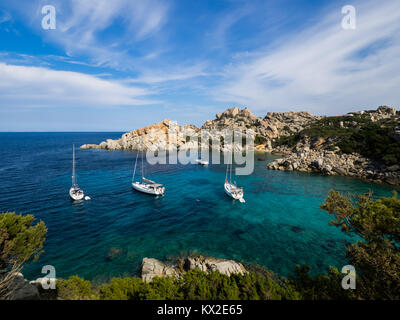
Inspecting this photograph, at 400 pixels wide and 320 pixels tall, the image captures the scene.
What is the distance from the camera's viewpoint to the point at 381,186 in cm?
3716

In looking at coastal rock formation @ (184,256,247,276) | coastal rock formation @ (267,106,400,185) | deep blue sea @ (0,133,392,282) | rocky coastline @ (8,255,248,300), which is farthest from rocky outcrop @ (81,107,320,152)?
coastal rock formation @ (184,256,247,276)

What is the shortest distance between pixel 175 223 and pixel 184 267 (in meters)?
8.18

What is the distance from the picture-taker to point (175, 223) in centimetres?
2266

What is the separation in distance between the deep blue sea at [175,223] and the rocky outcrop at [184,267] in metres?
1.52

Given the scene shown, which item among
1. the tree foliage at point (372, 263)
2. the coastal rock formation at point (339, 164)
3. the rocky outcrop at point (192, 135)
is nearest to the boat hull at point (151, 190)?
the tree foliage at point (372, 263)

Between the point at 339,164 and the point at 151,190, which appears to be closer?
the point at 151,190

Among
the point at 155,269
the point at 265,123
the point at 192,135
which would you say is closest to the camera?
the point at 155,269

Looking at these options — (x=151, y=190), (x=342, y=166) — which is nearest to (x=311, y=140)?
(x=342, y=166)

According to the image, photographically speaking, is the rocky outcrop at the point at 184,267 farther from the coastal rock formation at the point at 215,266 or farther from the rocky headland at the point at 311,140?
the rocky headland at the point at 311,140

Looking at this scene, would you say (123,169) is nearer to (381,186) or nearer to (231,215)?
(231,215)

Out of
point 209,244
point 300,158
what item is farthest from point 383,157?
point 209,244

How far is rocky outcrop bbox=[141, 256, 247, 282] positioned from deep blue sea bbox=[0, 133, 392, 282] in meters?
1.52

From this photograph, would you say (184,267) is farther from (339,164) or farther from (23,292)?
(339,164)

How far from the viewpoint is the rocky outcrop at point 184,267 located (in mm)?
13234
